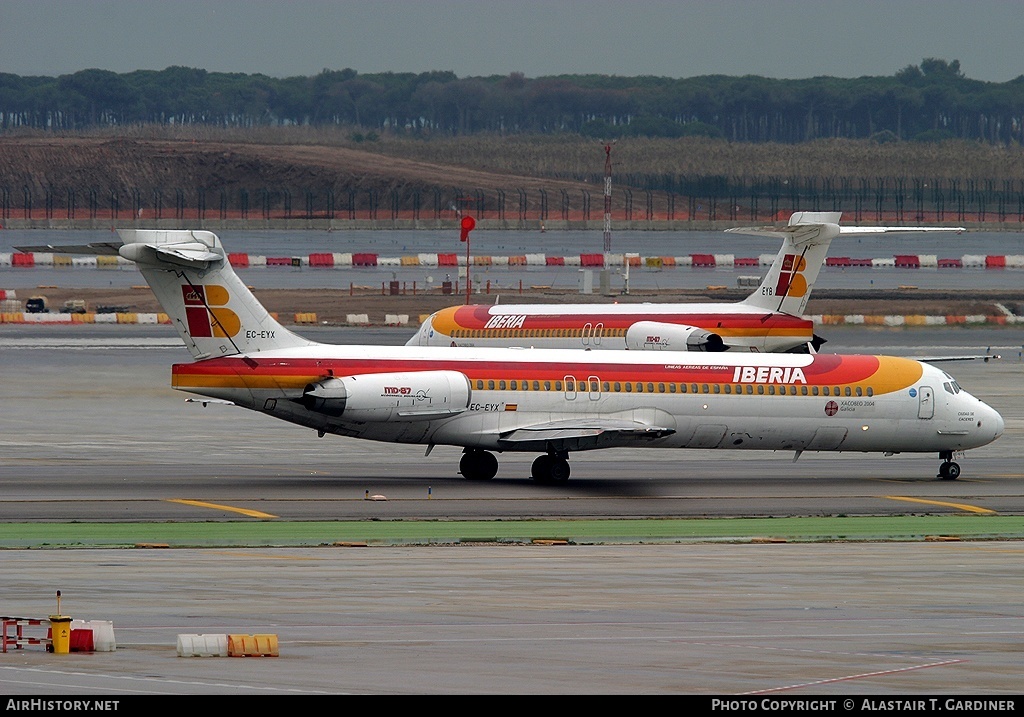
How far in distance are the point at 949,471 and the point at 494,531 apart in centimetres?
1462

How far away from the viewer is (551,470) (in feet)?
121

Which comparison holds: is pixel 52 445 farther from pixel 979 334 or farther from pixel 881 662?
pixel 979 334

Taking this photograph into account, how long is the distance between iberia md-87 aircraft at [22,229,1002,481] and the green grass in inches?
202

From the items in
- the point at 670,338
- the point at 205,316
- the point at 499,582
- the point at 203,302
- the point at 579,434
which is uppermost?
the point at 203,302

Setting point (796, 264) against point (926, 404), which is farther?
point (796, 264)

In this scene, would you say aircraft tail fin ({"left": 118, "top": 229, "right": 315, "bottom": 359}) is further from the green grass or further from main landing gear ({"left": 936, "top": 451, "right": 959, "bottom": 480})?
main landing gear ({"left": 936, "top": 451, "right": 959, "bottom": 480})

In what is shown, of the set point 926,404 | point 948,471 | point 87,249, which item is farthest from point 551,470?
point 87,249

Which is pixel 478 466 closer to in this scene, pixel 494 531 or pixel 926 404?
pixel 494 531

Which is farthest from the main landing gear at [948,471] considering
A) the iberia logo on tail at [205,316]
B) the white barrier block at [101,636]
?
the white barrier block at [101,636]

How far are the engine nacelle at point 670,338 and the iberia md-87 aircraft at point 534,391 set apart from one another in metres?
13.8

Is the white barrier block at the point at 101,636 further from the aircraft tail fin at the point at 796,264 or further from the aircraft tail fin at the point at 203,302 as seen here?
the aircraft tail fin at the point at 796,264

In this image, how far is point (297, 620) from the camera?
65.7ft

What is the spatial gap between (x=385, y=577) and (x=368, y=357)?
41.8ft

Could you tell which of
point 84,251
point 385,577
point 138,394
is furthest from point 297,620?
point 138,394
